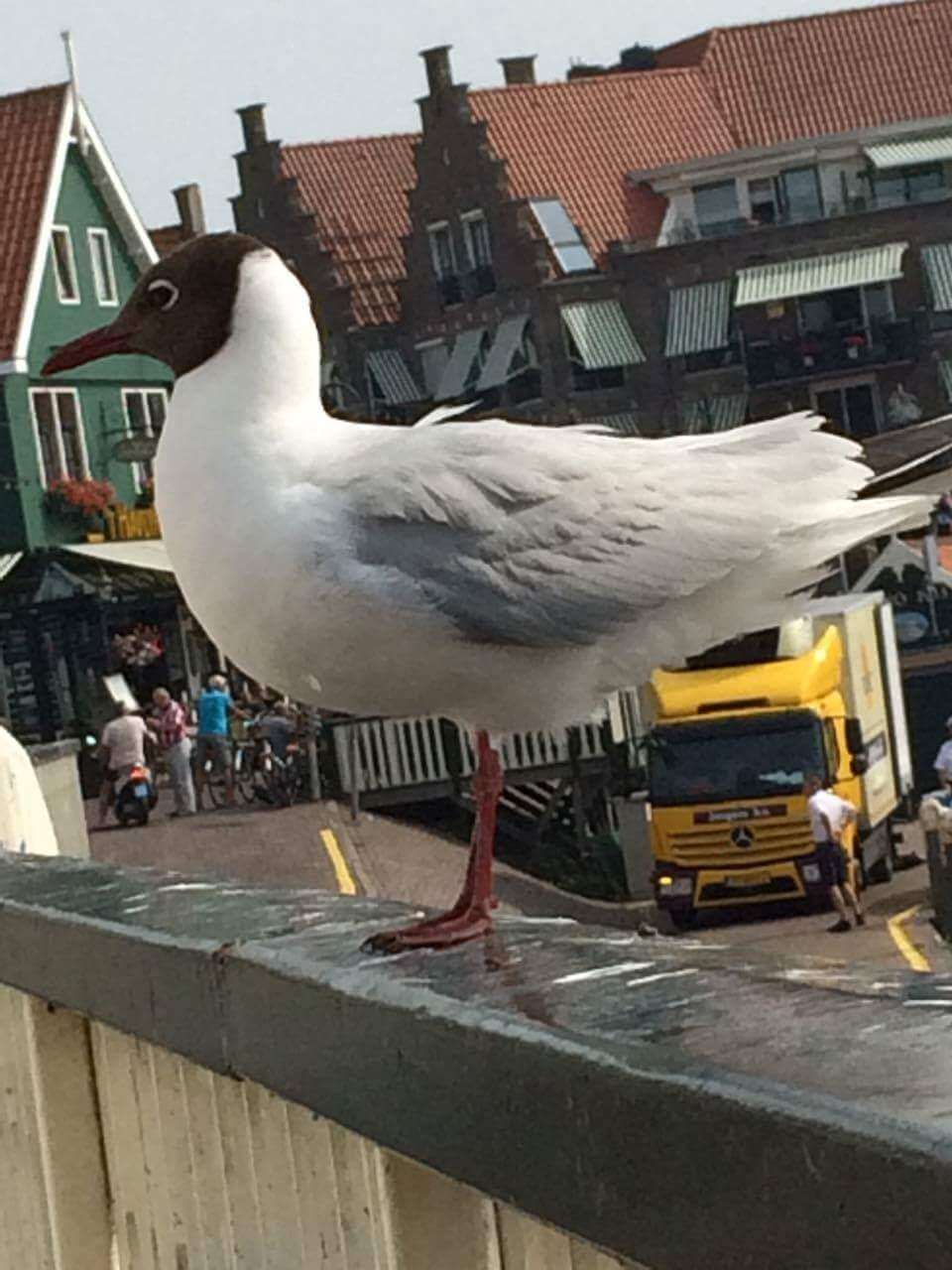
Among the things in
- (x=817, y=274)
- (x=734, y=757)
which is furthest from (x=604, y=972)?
(x=817, y=274)

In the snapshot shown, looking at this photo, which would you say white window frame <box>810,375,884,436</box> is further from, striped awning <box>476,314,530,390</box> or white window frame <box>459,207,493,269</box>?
white window frame <box>459,207,493,269</box>

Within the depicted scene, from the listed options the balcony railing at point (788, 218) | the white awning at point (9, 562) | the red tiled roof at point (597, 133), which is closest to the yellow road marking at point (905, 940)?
the white awning at point (9, 562)

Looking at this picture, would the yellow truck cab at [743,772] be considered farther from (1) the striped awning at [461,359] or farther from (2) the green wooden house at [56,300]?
(1) the striped awning at [461,359]

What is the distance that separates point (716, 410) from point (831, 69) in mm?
7900

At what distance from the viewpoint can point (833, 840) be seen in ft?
79.7

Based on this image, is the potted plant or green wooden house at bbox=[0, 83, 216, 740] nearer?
the potted plant

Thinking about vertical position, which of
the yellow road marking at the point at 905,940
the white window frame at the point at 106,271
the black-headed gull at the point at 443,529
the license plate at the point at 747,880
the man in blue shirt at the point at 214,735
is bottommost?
the yellow road marking at the point at 905,940

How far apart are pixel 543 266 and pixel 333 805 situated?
75.4 feet

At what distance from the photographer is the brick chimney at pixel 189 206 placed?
51.0 meters

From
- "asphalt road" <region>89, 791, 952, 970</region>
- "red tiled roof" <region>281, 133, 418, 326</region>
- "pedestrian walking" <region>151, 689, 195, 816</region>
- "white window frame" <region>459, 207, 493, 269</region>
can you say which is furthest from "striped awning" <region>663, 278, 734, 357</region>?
"asphalt road" <region>89, 791, 952, 970</region>

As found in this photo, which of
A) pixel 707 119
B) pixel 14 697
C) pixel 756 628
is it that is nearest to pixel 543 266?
pixel 707 119

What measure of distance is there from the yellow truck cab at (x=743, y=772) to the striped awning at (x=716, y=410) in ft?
85.6

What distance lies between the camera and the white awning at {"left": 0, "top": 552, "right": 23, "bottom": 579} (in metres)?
38.0

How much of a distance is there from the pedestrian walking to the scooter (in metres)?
0.77
